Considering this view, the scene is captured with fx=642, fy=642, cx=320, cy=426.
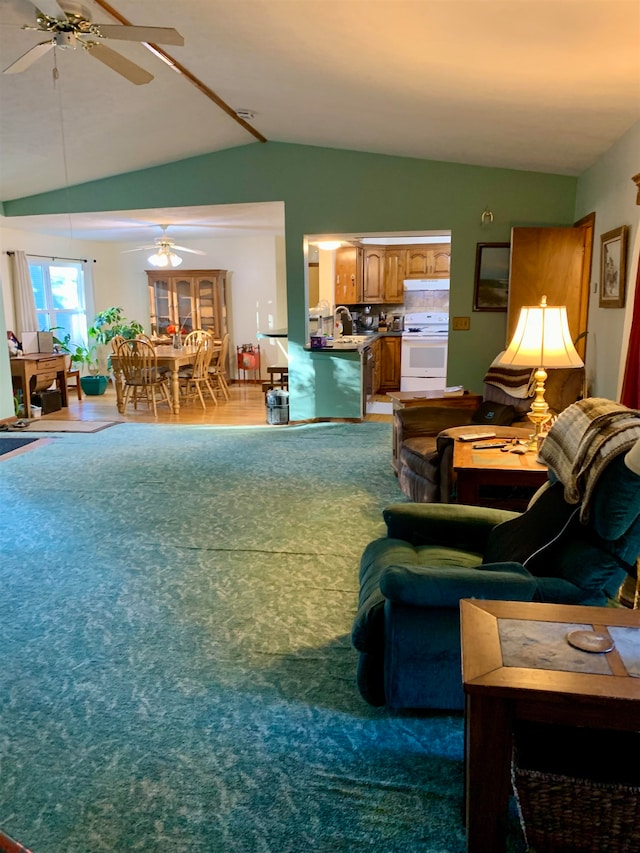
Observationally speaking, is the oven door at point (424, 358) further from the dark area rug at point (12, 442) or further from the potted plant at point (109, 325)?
the dark area rug at point (12, 442)

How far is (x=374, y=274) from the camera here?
9.31m

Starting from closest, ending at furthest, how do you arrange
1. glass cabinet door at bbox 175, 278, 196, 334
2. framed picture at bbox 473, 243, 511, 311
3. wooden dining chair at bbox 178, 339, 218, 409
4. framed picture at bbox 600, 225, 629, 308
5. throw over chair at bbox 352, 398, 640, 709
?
throw over chair at bbox 352, 398, 640, 709 → framed picture at bbox 600, 225, 629, 308 → framed picture at bbox 473, 243, 511, 311 → wooden dining chair at bbox 178, 339, 218, 409 → glass cabinet door at bbox 175, 278, 196, 334

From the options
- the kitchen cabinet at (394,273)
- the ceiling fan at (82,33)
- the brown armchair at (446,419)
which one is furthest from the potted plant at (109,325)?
the ceiling fan at (82,33)

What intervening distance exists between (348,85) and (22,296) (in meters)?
6.08

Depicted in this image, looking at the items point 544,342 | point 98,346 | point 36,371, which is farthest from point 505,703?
point 98,346

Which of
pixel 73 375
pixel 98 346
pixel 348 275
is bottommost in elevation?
pixel 73 375

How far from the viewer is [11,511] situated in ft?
13.5

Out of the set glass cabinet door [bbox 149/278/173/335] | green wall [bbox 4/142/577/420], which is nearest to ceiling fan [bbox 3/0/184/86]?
green wall [bbox 4/142/577/420]

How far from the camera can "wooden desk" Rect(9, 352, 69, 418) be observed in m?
7.47

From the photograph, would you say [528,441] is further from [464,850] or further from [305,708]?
[464,850]

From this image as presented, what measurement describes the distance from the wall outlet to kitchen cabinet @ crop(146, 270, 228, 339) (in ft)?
16.0

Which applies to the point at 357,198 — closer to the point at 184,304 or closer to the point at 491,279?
the point at 491,279

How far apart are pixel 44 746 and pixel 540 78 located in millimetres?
3670

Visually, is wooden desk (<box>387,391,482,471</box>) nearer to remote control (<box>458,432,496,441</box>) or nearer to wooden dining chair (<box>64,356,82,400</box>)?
remote control (<box>458,432,496,441</box>)
